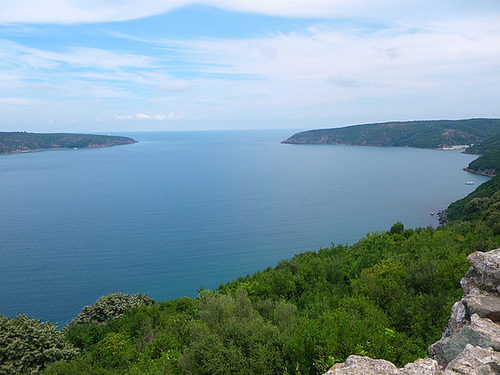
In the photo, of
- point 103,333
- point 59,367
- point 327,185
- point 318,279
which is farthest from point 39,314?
point 327,185

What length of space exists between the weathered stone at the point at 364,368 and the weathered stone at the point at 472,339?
7.77 feet

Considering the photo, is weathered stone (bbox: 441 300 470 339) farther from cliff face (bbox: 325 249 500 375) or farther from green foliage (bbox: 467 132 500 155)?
green foliage (bbox: 467 132 500 155)

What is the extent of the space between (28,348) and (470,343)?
75.3 ft

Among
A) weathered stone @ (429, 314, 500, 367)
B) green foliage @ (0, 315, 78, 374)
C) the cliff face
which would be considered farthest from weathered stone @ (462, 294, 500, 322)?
green foliage @ (0, 315, 78, 374)

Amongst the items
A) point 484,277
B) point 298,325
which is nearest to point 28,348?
point 298,325

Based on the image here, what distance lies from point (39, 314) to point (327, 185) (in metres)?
96.1

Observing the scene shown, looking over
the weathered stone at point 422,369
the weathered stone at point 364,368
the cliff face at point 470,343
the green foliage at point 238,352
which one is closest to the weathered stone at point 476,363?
the cliff face at point 470,343

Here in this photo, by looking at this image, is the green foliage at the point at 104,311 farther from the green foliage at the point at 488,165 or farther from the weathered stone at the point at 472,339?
the green foliage at the point at 488,165

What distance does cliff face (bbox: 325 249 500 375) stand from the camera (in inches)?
267

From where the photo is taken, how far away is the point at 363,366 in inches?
284

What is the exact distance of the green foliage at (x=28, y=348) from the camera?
57.4 ft

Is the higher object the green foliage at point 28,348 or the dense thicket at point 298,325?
the dense thicket at point 298,325

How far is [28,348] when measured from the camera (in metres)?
18.4

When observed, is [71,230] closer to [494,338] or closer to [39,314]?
[39,314]
